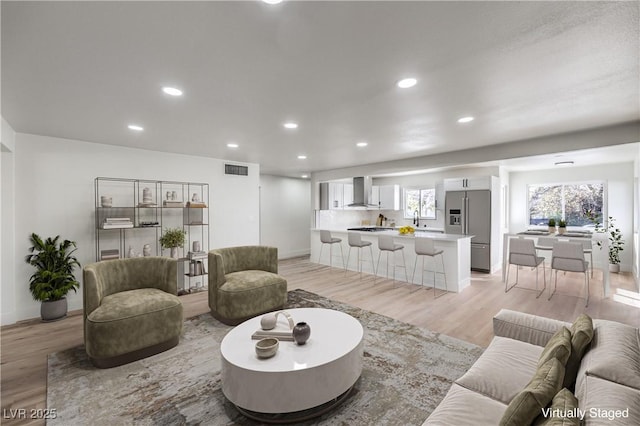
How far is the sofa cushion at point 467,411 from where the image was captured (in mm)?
1265

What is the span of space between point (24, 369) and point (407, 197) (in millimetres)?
8021

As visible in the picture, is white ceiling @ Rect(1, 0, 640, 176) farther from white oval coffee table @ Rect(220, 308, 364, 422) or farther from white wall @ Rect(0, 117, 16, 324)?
white oval coffee table @ Rect(220, 308, 364, 422)

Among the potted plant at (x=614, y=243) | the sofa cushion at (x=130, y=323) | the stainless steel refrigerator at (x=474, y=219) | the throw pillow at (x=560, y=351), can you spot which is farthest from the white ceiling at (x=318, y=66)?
the potted plant at (x=614, y=243)

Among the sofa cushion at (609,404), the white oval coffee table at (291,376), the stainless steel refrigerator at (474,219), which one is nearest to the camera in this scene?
the sofa cushion at (609,404)

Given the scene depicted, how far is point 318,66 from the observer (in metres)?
2.07

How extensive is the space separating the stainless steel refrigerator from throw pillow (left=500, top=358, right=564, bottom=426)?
5611 millimetres

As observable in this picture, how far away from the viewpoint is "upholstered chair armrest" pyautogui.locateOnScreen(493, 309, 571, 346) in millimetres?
2000

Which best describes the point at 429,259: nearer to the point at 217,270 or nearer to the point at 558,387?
the point at 217,270

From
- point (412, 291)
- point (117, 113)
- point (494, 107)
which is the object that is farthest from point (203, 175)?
point (494, 107)

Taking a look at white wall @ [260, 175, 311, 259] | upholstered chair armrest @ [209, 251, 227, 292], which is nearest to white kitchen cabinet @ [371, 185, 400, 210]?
white wall @ [260, 175, 311, 259]

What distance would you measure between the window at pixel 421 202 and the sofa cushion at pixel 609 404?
6.99 m

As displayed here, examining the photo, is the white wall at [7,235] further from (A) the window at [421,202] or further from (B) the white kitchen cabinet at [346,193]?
(A) the window at [421,202]

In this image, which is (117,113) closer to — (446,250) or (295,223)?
(446,250)

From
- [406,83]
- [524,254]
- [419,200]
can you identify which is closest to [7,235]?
[406,83]
